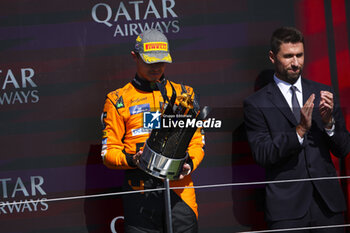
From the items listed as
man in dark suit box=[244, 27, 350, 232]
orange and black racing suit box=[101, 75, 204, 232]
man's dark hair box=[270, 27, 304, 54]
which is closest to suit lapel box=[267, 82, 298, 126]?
man in dark suit box=[244, 27, 350, 232]

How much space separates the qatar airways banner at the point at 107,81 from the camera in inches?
127

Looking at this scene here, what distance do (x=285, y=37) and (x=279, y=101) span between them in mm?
398

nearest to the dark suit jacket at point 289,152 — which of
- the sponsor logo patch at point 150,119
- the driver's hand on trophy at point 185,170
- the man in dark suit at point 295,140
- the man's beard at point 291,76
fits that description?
the man in dark suit at point 295,140

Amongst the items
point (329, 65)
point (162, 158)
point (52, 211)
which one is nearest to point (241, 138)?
point (329, 65)

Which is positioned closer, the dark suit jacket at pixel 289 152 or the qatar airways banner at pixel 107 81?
the dark suit jacket at pixel 289 152

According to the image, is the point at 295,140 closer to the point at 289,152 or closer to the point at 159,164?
the point at 289,152

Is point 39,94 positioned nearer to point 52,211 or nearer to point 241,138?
point 52,211

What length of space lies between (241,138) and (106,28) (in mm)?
1121

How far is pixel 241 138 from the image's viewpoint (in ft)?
10.9

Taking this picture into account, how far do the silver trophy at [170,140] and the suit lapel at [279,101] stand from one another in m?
0.68

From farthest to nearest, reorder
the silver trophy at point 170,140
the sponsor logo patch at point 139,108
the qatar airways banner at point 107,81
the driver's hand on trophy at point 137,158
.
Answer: the qatar airways banner at point 107,81 < the sponsor logo patch at point 139,108 < the driver's hand on trophy at point 137,158 < the silver trophy at point 170,140

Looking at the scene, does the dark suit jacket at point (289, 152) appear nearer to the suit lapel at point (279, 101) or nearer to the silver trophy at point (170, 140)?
the suit lapel at point (279, 101)

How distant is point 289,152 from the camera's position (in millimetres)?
2787

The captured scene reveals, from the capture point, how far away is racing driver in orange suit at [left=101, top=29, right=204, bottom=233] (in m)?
2.74
